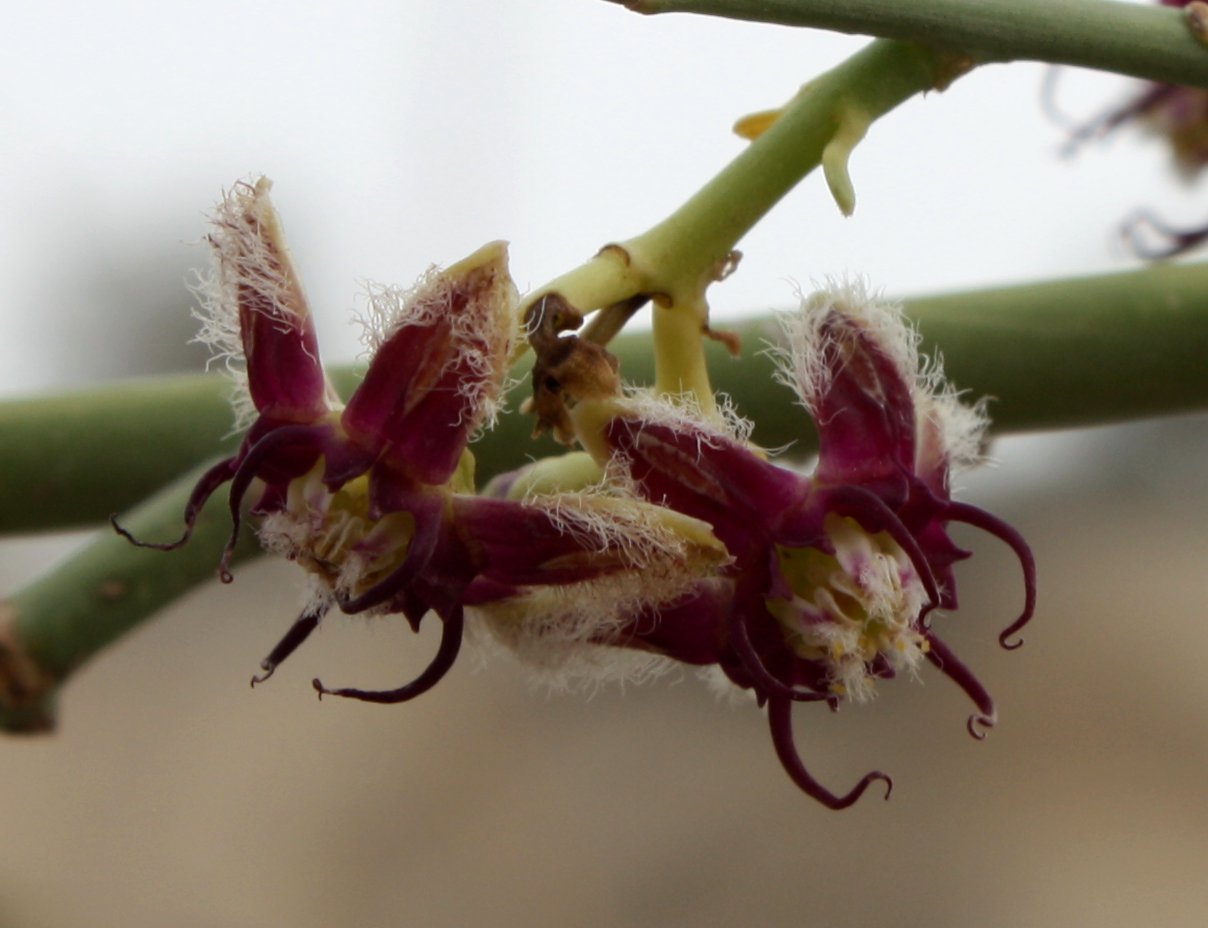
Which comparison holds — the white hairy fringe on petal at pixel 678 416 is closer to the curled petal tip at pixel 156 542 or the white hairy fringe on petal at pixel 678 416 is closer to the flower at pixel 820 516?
the flower at pixel 820 516

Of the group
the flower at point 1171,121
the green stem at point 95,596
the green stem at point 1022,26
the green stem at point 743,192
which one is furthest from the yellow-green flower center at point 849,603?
the flower at point 1171,121

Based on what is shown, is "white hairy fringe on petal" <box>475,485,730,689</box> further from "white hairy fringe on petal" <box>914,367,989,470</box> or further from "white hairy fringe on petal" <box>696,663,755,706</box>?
"white hairy fringe on petal" <box>914,367,989,470</box>

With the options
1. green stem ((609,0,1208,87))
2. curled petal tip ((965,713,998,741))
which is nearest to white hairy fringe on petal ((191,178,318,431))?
green stem ((609,0,1208,87))

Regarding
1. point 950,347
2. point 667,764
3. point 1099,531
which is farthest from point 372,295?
point 1099,531

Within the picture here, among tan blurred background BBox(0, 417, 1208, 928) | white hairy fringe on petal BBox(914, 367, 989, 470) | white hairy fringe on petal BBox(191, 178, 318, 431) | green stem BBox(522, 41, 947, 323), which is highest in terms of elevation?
white hairy fringe on petal BBox(191, 178, 318, 431)

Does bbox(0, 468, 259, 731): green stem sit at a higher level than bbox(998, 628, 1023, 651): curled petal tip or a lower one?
higher

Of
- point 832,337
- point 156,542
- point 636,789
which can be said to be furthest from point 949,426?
point 636,789

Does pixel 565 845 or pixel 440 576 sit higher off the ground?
pixel 440 576

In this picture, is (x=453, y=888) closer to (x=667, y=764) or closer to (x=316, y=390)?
(x=667, y=764)
